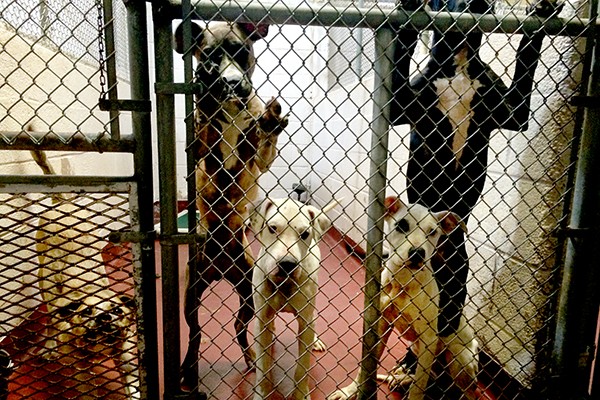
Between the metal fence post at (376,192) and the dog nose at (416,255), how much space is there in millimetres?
324

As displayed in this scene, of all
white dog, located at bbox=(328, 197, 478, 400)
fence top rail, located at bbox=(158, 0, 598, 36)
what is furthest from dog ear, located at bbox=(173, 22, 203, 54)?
white dog, located at bbox=(328, 197, 478, 400)

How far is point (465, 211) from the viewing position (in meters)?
2.25

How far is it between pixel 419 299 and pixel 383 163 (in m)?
0.84

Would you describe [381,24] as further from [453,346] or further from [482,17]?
[453,346]

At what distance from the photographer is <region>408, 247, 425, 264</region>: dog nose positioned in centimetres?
204

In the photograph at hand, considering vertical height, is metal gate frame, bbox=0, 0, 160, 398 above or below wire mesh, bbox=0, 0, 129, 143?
below

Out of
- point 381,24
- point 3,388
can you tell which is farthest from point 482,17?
point 3,388

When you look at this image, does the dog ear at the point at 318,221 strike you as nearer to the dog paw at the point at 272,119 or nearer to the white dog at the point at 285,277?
the white dog at the point at 285,277

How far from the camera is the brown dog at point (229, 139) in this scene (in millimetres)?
2051

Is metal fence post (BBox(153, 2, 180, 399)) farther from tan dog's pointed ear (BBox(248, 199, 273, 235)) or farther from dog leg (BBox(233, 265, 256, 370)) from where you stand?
dog leg (BBox(233, 265, 256, 370))

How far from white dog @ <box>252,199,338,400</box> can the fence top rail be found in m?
0.91

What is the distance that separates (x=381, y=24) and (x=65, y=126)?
3.77 meters

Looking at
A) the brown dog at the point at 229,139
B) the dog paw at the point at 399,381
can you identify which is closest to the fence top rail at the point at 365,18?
the brown dog at the point at 229,139

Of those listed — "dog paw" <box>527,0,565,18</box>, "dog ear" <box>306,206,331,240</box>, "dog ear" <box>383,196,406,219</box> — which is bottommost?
"dog ear" <box>306,206,331,240</box>
